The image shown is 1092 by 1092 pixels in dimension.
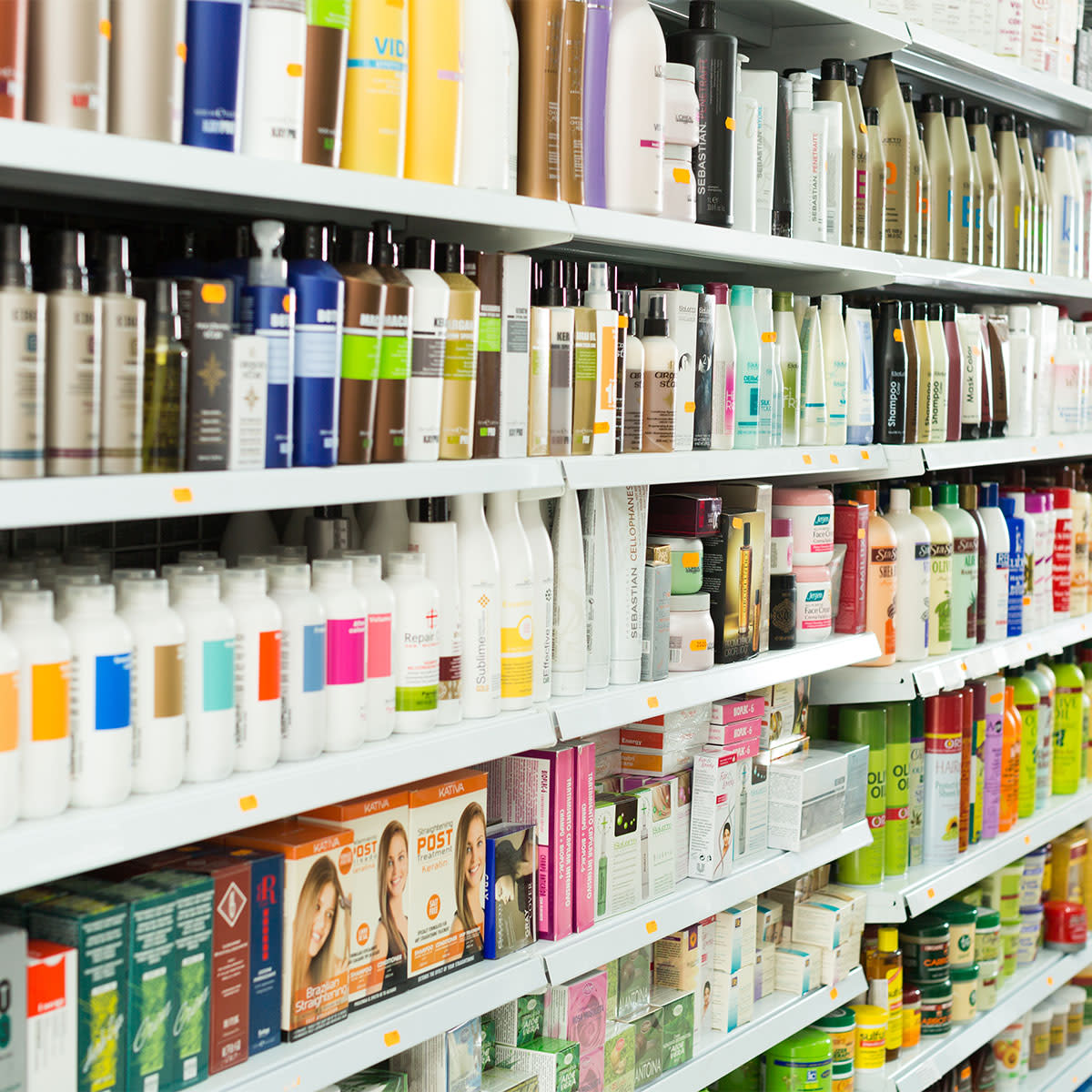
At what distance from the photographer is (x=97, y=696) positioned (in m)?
1.49

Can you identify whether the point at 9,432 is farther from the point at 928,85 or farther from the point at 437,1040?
the point at 928,85

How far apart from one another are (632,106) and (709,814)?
4.13ft

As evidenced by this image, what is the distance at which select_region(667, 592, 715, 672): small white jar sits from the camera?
2457 millimetres

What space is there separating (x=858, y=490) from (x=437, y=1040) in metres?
1.65

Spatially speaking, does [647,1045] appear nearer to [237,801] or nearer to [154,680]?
[237,801]

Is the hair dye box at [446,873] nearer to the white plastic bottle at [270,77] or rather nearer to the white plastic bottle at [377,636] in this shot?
the white plastic bottle at [377,636]

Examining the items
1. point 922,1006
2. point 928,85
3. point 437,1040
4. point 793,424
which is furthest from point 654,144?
point 922,1006

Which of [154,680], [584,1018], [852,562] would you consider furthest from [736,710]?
[154,680]

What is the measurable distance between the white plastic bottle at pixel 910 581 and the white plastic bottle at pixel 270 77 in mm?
1946

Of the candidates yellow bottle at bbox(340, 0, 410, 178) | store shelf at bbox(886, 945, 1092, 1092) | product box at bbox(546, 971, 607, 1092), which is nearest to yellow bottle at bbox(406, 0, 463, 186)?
yellow bottle at bbox(340, 0, 410, 178)

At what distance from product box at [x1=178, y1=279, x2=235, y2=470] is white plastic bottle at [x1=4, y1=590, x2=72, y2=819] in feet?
0.80

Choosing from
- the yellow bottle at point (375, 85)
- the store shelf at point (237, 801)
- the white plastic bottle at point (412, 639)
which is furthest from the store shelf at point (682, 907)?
the yellow bottle at point (375, 85)

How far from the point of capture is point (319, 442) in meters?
1.71

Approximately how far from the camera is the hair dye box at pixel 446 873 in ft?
6.40
